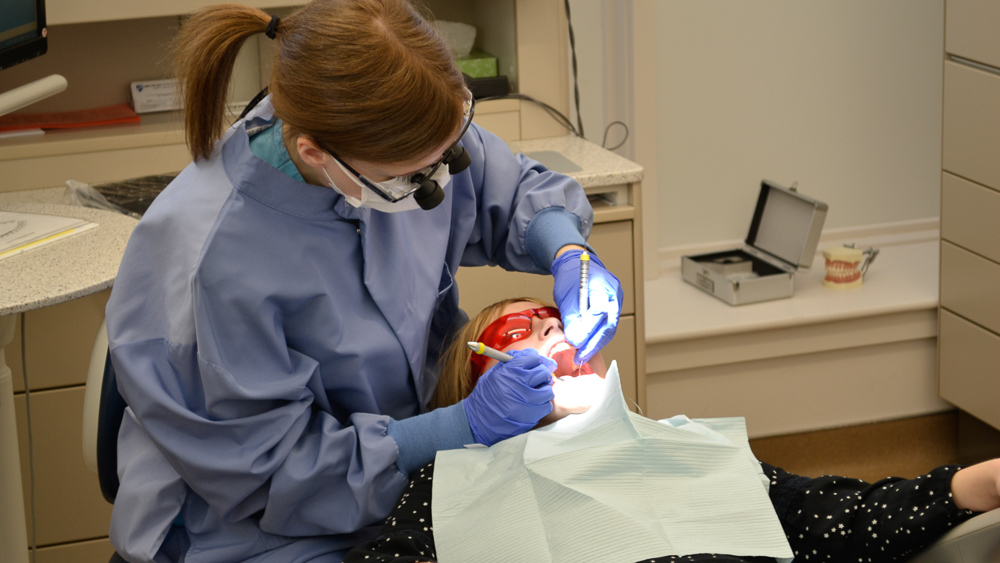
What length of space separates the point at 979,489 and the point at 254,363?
0.87 meters

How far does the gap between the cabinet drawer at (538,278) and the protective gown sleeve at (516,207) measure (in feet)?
1.82

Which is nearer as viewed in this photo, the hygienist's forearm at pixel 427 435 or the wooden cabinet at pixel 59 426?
the hygienist's forearm at pixel 427 435

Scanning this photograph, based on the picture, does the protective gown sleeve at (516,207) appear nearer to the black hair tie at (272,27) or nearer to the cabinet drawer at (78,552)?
the black hair tie at (272,27)

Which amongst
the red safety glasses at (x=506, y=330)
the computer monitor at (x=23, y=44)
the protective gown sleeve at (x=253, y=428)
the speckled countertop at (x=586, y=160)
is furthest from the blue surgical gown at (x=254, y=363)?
the speckled countertop at (x=586, y=160)

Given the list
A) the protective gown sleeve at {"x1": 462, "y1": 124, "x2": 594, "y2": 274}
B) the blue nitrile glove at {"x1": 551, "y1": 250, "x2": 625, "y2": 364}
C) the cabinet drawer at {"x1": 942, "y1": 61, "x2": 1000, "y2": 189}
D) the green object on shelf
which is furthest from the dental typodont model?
the blue nitrile glove at {"x1": 551, "y1": 250, "x2": 625, "y2": 364}

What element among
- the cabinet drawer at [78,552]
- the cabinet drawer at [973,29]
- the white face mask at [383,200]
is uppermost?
the cabinet drawer at [973,29]

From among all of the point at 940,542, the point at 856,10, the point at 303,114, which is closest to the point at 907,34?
the point at 856,10

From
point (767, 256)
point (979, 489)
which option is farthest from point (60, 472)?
point (767, 256)

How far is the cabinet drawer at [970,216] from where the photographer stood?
2229 millimetres

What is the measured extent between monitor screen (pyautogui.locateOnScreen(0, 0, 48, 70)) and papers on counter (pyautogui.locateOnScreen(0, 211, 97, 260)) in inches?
10.4

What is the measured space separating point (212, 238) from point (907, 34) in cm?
249

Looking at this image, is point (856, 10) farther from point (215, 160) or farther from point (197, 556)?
point (197, 556)

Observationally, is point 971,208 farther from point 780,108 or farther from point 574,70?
point 574,70

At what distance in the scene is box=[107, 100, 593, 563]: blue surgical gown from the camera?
1.13 metres
